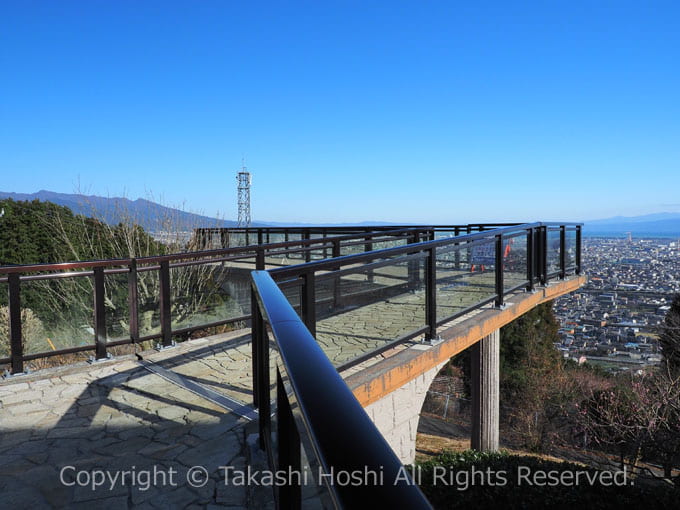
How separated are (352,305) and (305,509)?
3.02 meters

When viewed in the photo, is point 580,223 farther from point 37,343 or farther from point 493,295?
point 37,343

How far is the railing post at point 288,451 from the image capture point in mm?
1207

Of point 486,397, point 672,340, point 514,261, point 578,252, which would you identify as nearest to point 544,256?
point 514,261

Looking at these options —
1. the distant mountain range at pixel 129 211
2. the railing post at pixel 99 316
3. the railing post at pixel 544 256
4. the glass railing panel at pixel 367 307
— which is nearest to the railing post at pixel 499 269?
the railing post at pixel 544 256

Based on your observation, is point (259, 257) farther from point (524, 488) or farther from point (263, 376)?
point (524, 488)

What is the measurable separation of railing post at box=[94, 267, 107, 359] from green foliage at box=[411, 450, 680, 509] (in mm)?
4031

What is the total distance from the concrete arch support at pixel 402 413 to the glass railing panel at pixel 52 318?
3.60 m

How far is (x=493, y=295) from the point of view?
23.7ft

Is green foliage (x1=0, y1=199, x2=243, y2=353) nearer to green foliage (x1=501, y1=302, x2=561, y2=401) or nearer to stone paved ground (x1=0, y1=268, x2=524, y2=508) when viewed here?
Result: stone paved ground (x1=0, y1=268, x2=524, y2=508)

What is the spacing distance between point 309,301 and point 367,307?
3.36 ft

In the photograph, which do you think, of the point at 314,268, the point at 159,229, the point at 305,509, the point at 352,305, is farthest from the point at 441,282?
the point at 159,229

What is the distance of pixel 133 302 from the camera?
235 inches

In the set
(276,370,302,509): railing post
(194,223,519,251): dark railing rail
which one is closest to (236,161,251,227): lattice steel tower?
(194,223,519,251): dark railing rail

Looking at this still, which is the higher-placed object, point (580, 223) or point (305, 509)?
point (580, 223)
